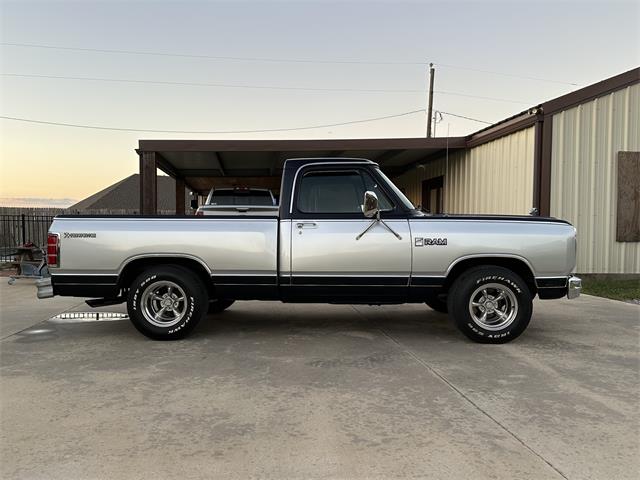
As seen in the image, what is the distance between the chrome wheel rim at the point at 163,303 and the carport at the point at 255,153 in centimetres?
784

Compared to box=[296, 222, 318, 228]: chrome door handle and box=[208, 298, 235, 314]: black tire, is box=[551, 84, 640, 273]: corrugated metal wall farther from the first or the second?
box=[208, 298, 235, 314]: black tire

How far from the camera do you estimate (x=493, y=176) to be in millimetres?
12477

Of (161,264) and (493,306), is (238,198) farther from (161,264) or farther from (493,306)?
(493,306)

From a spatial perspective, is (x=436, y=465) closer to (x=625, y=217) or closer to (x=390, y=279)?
(x=390, y=279)

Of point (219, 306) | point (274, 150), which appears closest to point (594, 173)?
point (274, 150)

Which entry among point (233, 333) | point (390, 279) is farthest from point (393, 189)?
point (233, 333)

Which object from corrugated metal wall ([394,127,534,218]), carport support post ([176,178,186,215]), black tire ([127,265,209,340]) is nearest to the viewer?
black tire ([127,265,209,340])


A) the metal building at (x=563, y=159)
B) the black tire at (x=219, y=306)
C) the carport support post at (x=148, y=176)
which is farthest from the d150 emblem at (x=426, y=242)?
the carport support post at (x=148, y=176)

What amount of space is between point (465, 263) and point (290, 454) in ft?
11.1

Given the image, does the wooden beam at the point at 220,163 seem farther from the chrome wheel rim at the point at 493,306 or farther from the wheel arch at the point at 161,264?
the chrome wheel rim at the point at 493,306

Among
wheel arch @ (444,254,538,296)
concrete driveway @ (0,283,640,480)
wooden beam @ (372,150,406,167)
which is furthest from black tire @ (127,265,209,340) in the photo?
wooden beam @ (372,150,406,167)

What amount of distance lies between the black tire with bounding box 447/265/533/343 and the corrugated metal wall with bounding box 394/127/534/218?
617cm

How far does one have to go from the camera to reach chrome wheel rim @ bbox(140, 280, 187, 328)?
568cm

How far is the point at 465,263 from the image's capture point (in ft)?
18.5
